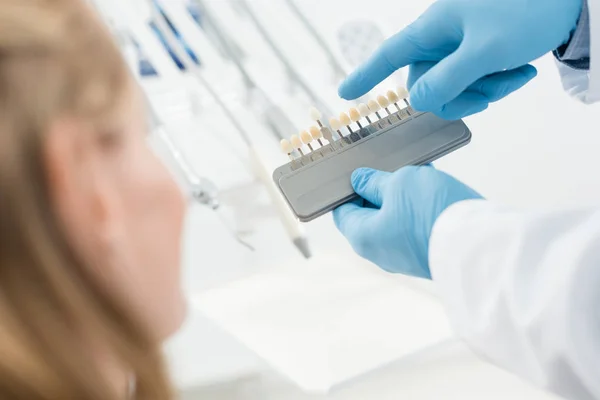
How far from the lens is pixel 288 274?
1.05 metres

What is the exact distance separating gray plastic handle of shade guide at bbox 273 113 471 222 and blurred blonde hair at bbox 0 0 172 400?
1.17ft

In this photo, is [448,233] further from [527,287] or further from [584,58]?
[584,58]

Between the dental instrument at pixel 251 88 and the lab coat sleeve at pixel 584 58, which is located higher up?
the dental instrument at pixel 251 88

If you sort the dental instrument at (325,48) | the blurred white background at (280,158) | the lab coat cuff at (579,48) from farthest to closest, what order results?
the dental instrument at (325,48)
the blurred white background at (280,158)
the lab coat cuff at (579,48)

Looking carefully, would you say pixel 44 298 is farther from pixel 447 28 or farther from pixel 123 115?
pixel 447 28

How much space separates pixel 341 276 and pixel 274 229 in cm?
18

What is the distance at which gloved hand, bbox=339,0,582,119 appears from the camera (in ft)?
2.36

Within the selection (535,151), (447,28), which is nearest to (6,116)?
(447,28)

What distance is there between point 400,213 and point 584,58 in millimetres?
361

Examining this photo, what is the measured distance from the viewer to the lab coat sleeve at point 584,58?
28.3 inches

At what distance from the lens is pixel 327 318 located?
0.96 metres

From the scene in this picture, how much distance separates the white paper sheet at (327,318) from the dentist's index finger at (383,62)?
0.34 meters

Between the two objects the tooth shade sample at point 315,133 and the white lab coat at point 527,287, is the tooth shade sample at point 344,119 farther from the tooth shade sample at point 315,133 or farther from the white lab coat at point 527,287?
the white lab coat at point 527,287

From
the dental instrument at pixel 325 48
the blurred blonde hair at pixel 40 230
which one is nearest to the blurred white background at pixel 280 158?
the dental instrument at pixel 325 48
